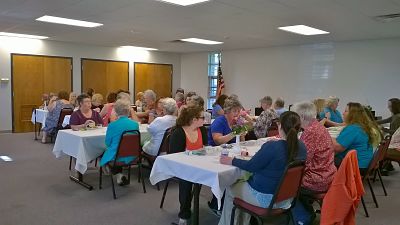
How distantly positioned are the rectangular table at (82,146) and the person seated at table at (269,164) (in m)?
2.11

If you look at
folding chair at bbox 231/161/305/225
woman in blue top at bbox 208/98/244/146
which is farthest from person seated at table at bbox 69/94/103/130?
folding chair at bbox 231/161/305/225

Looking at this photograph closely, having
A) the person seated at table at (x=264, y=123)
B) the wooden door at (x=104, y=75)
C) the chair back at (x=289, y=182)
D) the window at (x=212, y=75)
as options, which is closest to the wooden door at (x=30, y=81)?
the wooden door at (x=104, y=75)

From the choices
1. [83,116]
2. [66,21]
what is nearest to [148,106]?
[83,116]

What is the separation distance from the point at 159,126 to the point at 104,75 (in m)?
6.87

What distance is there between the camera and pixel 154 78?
11805 mm

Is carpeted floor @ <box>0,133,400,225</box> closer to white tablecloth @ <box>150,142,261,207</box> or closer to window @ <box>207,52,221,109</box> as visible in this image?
white tablecloth @ <box>150,142,261,207</box>

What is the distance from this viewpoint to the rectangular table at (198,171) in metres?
2.58

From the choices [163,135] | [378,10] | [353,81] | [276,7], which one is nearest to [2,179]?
[163,135]

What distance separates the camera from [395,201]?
421cm

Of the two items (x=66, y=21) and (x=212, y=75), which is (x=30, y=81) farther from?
(x=212, y=75)

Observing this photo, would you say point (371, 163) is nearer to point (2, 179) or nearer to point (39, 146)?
point (2, 179)

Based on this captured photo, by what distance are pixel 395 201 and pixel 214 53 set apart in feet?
26.4

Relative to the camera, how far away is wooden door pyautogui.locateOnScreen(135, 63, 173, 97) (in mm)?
11383

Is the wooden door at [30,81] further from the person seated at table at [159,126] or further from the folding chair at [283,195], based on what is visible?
the folding chair at [283,195]
